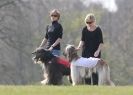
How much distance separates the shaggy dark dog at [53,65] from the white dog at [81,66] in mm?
356

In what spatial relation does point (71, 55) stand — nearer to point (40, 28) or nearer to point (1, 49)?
point (1, 49)

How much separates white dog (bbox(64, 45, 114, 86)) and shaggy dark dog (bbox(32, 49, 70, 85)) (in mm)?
356

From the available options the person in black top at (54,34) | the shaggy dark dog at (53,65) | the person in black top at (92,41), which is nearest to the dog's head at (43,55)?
the shaggy dark dog at (53,65)

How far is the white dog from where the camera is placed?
1631cm

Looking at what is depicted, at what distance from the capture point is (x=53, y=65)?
16.7 meters

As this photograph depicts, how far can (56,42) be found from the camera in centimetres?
1692

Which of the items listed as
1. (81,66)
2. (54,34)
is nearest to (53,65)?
(81,66)

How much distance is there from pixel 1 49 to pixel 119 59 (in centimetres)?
2469

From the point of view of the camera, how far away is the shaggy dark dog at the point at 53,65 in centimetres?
1670

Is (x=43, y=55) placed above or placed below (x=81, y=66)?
above

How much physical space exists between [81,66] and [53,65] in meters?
0.80
